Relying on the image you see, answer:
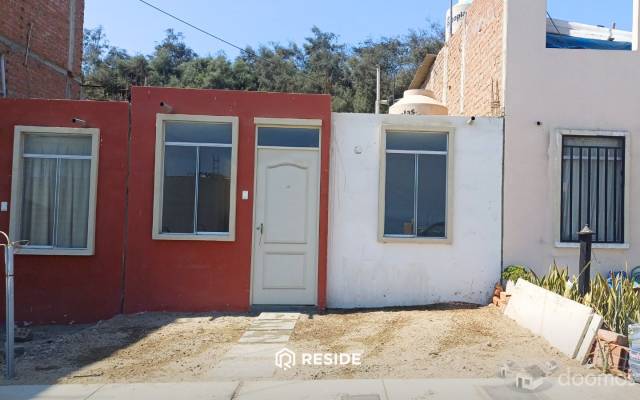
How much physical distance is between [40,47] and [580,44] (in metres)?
10.7

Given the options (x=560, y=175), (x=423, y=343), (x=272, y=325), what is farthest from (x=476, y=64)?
(x=272, y=325)

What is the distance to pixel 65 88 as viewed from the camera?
12531 millimetres

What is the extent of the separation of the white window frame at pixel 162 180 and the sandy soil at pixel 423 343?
1997 mm

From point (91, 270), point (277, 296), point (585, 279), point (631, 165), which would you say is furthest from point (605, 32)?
Answer: point (91, 270)

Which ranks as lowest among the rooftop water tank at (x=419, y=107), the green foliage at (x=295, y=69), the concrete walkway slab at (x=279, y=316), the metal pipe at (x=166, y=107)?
the concrete walkway slab at (x=279, y=316)

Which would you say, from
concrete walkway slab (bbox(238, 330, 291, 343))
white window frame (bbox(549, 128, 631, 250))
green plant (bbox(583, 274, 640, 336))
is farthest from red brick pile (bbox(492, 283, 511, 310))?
concrete walkway slab (bbox(238, 330, 291, 343))

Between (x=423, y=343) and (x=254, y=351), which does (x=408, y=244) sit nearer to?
(x=423, y=343)

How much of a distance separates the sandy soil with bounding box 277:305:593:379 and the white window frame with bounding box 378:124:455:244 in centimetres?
114

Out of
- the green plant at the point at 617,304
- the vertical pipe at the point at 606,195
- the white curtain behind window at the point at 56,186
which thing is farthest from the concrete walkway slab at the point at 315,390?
the vertical pipe at the point at 606,195

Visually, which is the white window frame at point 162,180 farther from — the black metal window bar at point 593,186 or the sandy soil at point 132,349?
the black metal window bar at point 593,186

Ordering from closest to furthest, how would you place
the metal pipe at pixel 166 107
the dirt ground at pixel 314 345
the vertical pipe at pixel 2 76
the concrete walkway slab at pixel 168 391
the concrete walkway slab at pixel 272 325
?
1. the concrete walkway slab at pixel 168 391
2. the dirt ground at pixel 314 345
3. the concrete walkway slab at pixel 272 325
4. the metal pipe at pixel 166 107
5. the vertical pipe at pixel 2 76

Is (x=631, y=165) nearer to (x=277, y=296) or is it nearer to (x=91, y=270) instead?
(x=277, y=296)

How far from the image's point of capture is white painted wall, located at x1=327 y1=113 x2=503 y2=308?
8.86 m

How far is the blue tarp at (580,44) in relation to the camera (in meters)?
9.62
